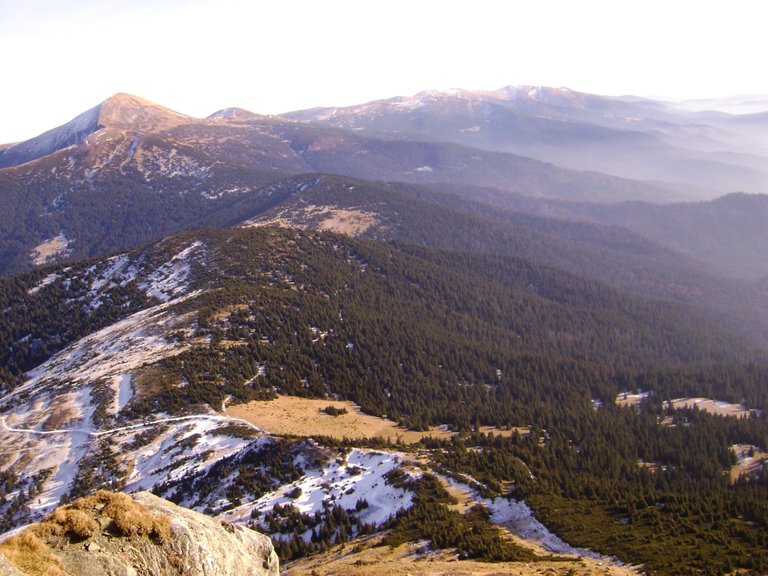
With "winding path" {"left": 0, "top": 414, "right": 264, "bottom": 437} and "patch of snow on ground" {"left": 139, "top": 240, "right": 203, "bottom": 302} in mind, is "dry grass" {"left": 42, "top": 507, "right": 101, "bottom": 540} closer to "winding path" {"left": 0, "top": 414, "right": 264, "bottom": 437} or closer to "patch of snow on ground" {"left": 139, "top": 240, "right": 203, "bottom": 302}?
"winding path" {"left": 0, "top": 414, "right": 264, "bottom": 437}

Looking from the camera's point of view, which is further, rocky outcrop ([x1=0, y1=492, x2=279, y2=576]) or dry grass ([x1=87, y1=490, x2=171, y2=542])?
dry grass ([x1=87, y1=490, x2=171, y2=542])

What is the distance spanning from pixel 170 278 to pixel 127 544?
146m

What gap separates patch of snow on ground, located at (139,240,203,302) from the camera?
15334 cm

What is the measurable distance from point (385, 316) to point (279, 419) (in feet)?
201

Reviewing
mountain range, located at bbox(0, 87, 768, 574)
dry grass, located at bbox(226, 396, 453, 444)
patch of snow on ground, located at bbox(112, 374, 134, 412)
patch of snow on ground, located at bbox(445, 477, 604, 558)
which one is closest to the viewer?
patch of snow on ground, located at bbox(445, 477, 604, 558)

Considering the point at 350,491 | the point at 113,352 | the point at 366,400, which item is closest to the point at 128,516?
the point at 350,491

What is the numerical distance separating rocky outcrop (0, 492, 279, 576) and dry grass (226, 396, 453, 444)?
61.0 meters

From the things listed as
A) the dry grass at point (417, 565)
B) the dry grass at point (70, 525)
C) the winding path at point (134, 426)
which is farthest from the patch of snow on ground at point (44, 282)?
the dry grass at point (70, 525)

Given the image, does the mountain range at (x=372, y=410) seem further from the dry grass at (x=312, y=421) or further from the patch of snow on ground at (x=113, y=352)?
the patch of snow on ground at (x=113, y=352)

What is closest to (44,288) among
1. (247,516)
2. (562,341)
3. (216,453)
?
(216,453)

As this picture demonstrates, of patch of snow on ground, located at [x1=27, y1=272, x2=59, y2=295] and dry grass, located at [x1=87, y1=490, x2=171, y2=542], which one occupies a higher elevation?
dry grass, located at [x1=87, y1=490, x2=171, y2=542]

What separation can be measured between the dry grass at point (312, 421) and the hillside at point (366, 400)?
340 centimetres

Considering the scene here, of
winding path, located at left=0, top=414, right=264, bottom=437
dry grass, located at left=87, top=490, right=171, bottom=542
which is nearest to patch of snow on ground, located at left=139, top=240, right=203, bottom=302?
winding path, located at left=0, top=414, right=264, bottom=437

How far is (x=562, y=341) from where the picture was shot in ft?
577
